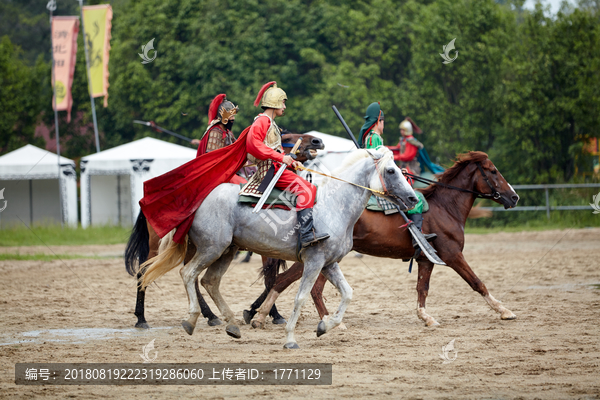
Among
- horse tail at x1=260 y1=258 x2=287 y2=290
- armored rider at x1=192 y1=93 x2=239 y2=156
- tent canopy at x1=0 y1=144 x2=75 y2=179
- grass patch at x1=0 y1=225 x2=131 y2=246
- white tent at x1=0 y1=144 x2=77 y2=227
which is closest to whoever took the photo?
armored rider at x1=192 y1=93 x2=239 y2=156

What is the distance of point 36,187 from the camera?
2491cm

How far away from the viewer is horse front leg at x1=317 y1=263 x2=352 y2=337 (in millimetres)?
6504

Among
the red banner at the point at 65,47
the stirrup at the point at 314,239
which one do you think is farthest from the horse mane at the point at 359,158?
the red banner at the point at 65,47

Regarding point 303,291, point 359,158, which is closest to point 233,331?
point 303,291

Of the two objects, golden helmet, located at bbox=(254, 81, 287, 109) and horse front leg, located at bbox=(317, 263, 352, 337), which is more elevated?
golden helmet, located at bbox=(254, 81, 287, 109)

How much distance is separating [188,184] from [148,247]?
1.40m

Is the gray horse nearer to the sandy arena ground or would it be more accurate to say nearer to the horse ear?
the horse ear

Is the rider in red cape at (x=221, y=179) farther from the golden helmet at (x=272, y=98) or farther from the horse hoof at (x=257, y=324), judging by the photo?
the horse hoof at (x=257, y=324)

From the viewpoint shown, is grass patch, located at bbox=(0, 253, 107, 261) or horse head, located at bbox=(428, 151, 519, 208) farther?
grass patch, located at bbox=(0, 253, 107, 261)

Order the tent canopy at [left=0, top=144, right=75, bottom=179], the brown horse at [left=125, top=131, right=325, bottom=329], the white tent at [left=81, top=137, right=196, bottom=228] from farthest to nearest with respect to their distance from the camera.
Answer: the tent canopy at [left=0, top=144, right=75, bottom=179]
the white tent at [left=81, top=137, right=196, bottom=228]
the brown horse at [left=125, top=131, right=325, bottom=329]

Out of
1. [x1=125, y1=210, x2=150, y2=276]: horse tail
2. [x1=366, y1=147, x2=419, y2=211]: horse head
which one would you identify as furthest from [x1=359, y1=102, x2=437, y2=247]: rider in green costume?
[x1=125, y1=210, x2=150, y2=276]: horse tail

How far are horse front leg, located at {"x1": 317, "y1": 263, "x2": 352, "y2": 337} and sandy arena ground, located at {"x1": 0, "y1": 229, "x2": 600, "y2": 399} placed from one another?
0.70ft

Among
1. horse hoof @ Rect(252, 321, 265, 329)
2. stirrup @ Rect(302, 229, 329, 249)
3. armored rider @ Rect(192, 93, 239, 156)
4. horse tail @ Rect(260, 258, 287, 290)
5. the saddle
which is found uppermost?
armored rider @ Rect(192, 93, 239, 156)

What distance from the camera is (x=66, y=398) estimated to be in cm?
485
